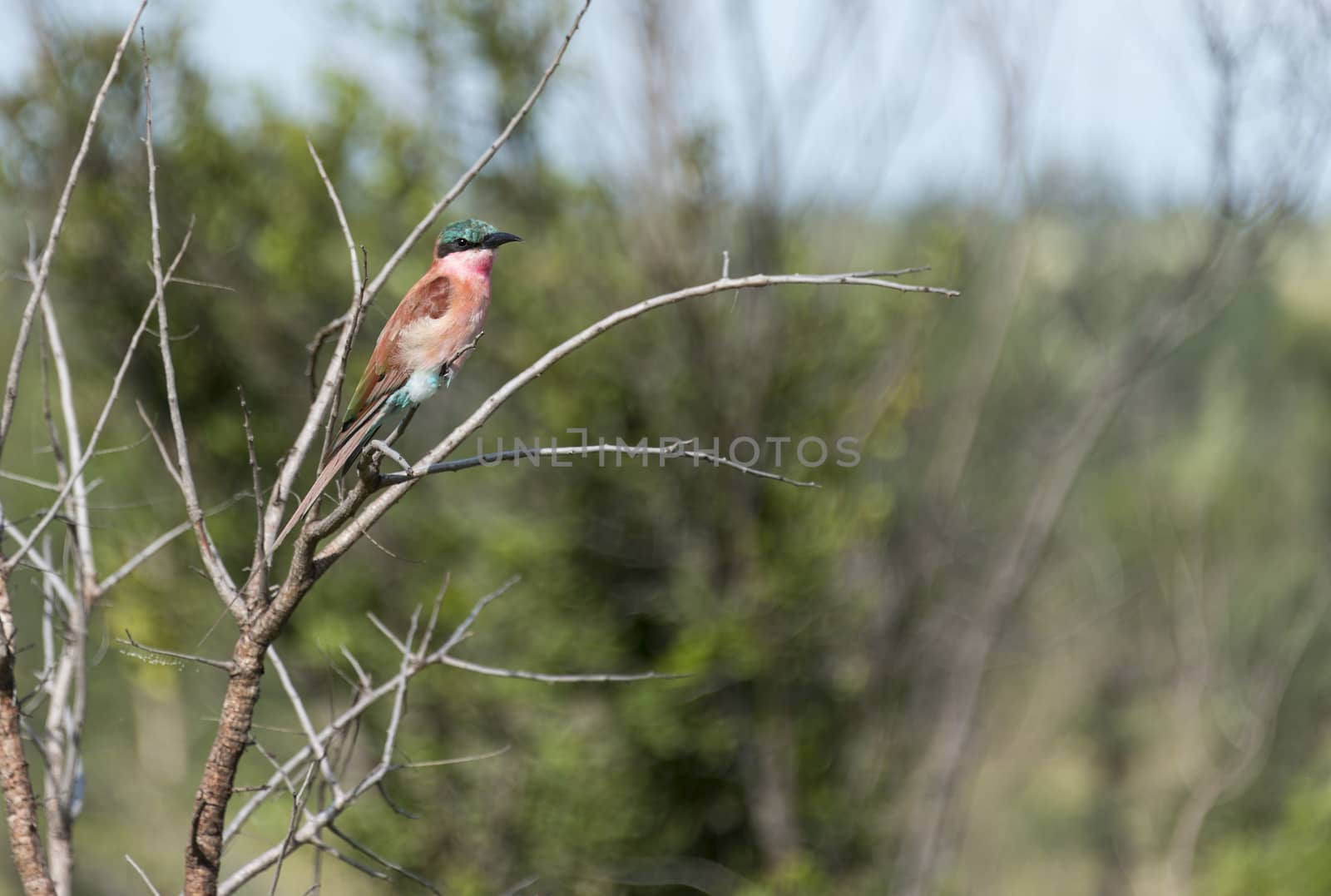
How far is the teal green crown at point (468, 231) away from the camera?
12.7ft

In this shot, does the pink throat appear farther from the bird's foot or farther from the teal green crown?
the bird's foot

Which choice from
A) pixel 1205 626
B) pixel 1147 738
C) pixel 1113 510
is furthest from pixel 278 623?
pixel 1147 738

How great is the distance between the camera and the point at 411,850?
10047mm

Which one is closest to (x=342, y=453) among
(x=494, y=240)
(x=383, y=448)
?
(x=383, y=448)

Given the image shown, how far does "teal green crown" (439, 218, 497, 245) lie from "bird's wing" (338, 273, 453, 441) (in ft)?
1.01

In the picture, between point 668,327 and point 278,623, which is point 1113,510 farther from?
point 278,623

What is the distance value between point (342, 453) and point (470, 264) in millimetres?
970

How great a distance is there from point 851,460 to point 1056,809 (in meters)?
12.0

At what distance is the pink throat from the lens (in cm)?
368

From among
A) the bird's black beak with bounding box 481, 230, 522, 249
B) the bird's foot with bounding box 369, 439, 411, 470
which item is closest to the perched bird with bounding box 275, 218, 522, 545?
the bird's black beak with bounding box 481, 230, 522, 249

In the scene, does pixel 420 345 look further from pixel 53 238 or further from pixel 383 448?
pixel 53 238

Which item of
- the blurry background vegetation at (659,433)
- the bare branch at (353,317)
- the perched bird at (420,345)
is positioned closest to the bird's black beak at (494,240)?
the perched bird at (420,345)

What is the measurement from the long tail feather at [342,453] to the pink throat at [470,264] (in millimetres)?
534

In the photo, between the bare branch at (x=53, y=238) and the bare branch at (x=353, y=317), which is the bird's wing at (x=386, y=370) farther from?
the bare branch at (x=53, y=238)
